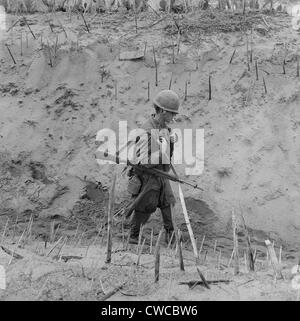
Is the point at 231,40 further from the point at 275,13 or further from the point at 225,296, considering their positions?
the point at 225,296

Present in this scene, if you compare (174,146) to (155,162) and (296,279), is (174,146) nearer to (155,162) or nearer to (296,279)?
(155,162)

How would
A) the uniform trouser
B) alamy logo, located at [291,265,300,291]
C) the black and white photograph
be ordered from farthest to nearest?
the uniform trouser
the black and white photograph
alamy logo, located at [291,265,300,291]

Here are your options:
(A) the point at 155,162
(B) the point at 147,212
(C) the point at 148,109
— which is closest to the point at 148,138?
(A) the point at 155,162

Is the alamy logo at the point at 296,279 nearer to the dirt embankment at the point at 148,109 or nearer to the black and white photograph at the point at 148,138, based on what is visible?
the black and white photograph at the point at 148,138

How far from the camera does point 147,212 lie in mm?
5988

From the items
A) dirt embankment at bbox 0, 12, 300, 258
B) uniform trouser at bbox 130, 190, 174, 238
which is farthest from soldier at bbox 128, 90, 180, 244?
dirt embankment at bbox 0, 12, 300, 258

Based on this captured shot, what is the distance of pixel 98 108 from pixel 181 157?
125 centimetres

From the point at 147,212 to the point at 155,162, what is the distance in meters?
0.60

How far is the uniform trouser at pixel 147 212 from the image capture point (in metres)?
5.88

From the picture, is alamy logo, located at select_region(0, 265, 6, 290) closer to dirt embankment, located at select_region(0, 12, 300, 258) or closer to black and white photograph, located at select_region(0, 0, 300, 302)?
black and white photograph, located at select_region(0, 0, 300, 302)

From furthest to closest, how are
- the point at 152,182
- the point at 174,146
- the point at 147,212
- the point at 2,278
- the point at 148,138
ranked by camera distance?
the point at 174,146 < the point at 147,212 < the point at 152,182 < the point at 148,138 < the point at 2,278

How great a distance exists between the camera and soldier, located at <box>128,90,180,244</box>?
565 centimetres
